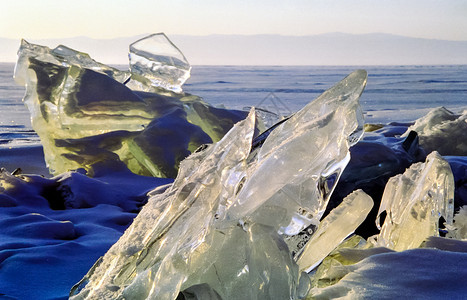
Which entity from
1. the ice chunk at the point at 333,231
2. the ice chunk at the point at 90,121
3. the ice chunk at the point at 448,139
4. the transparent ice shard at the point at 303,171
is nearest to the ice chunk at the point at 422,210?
the ice chunk at the point at 333,231

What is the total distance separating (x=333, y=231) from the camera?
1366mm

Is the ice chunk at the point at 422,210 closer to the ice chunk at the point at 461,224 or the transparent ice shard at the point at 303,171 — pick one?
the ice chunk at the point at 461,224

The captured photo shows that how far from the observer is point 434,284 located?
3.79 ft

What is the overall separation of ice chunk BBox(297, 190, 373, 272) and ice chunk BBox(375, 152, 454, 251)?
0.98 feet

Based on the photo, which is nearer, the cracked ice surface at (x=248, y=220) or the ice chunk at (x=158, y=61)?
the cracked ice surface at (x=248, y=220)

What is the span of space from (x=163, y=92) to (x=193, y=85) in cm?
1516

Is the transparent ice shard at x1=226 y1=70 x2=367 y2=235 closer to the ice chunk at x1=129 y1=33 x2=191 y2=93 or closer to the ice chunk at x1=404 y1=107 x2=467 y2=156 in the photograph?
the ice chunk at x1=404 y1=107 x2=467 y2=156

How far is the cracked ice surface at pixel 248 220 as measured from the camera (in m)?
1.14

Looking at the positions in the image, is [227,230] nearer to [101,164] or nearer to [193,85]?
[101,164]

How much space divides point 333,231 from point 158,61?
435 cm

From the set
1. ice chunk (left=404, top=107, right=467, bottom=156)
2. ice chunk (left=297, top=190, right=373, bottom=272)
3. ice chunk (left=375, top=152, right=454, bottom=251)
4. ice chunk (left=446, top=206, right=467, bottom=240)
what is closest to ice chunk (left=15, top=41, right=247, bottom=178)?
ice chunk (left=404, top=107, right=467, bottom=156)

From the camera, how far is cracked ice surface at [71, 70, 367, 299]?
1.14 metres

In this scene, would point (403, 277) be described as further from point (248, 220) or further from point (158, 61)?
point (158, 61)

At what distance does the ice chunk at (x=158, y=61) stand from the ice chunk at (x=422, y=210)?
13.3 feet
